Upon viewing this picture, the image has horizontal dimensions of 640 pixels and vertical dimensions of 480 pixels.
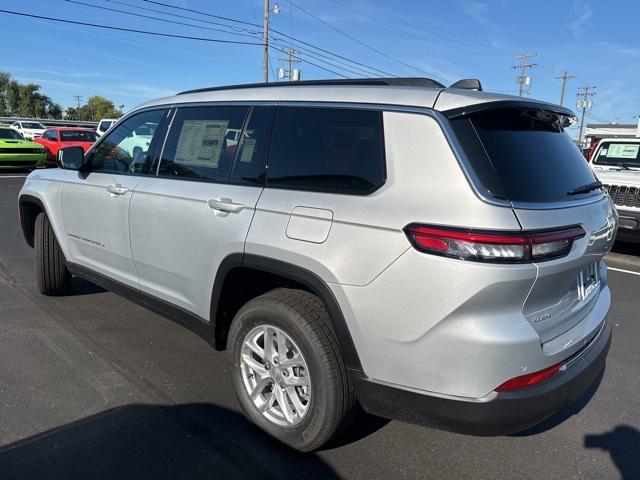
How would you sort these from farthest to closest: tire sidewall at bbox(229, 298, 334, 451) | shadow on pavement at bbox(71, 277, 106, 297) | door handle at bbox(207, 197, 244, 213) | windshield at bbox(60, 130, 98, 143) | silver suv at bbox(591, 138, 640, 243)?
Result: windshield at bbox(60, 130, 98, 143)
silver suv at bbox(591, 138, 640, 243)
shadow on pavement at bbox(71, 277, 106, 297)
door handle at bbox(207, 197, 244, 213)
tire sidewall at bbox(229, 298, 334, 451)

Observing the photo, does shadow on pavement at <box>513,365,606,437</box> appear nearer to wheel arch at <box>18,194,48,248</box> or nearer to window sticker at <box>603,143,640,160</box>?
wheel arch at <box>18,194,48,248</box>

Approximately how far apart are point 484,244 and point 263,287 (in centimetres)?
137

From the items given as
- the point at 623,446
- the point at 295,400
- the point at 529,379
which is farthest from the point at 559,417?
the point at 295,400

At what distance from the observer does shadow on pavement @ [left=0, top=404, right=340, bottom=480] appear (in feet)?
8.16

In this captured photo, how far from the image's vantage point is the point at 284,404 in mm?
2701

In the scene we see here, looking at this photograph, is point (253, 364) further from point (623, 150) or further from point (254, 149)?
point (623, 150)

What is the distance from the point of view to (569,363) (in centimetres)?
235

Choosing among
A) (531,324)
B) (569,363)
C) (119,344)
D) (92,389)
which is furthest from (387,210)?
(119,344)

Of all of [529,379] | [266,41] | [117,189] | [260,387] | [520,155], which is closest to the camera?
[529,379]

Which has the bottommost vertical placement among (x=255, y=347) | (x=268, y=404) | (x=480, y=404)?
(x=268, y=404)

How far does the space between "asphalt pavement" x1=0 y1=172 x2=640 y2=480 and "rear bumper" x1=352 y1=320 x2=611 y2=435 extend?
491mm

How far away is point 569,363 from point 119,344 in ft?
10.2

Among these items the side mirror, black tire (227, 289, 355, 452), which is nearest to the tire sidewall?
black tire (227, 289, 355, 452)

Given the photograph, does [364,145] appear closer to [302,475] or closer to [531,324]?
[531,324]
